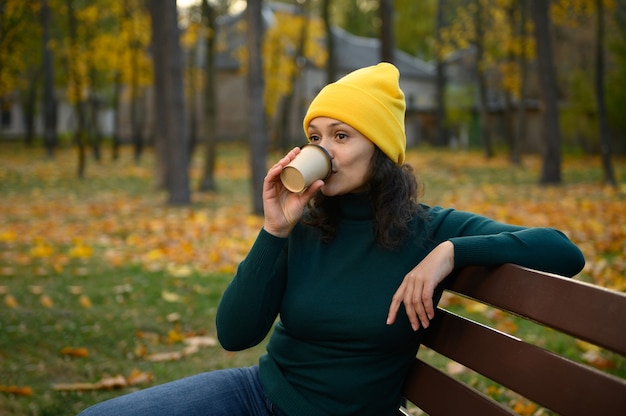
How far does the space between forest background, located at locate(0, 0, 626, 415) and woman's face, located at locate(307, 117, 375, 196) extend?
214 centimetres

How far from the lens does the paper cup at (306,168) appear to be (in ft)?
6.71

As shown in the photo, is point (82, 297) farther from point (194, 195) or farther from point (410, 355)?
point (194, 195)

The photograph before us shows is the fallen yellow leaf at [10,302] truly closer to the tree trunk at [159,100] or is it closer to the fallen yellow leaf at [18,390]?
the fallen yellow leaf at [18,390]

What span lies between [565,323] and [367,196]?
2.72 ft

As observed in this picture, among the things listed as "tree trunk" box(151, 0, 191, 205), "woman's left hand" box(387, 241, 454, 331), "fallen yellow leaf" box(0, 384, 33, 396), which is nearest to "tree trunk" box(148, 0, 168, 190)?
"tree trunk" box(151, 0, 191, 205)

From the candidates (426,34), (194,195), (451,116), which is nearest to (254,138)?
(194,195)

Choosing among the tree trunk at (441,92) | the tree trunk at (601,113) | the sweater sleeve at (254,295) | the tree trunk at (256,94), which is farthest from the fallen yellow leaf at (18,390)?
the tree trunk at (441,92)

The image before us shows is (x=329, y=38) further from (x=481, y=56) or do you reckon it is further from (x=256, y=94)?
(x=256, y=94)

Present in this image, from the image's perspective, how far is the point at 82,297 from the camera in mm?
6055

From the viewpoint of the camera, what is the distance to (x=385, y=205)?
2262 mm

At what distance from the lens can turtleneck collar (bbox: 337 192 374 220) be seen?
2.34 metres

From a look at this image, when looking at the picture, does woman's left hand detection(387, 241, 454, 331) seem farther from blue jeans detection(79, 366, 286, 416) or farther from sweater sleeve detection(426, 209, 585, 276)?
blue jeans detection(79, 366, 286, 416)

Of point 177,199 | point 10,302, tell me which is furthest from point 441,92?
point 10,302

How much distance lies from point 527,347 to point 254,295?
33.8 inches
